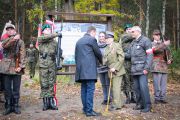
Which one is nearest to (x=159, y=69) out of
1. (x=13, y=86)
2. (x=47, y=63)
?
(x=47, y=63)

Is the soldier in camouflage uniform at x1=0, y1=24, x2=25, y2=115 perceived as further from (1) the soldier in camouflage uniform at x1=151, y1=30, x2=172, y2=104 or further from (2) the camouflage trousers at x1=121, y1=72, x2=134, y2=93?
(1) the soldier in camouflage uniform at x1=151, y1=30, x2=172, y2=104

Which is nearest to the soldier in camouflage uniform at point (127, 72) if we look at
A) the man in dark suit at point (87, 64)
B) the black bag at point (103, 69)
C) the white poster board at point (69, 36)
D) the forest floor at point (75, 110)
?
the forest floor at point (75, 110)

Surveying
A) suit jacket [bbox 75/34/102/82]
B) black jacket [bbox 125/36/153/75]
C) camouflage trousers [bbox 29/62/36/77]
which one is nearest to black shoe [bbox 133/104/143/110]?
black jacket [bbox 125/36/153/75]

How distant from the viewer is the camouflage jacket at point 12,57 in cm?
866

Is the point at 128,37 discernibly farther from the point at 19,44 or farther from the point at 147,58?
the point at 19,44

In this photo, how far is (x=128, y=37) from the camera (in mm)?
9844

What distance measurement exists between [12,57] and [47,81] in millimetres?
1066

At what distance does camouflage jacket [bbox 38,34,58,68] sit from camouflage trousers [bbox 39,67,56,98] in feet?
0.42

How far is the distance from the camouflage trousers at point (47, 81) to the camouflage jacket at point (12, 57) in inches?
22.5

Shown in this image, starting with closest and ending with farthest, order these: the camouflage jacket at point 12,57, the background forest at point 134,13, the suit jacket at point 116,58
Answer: the camouflage jacket at point 12,57, the suit jacket at point 116,58, the background forest at point 134,13

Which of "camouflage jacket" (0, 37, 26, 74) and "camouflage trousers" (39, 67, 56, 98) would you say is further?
"camouflage trousers" (39, 67, 56, 98)

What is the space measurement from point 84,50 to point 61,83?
6.12 meters

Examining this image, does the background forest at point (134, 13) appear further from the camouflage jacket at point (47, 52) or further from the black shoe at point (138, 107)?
the camouflage jacket at point (47, 52)

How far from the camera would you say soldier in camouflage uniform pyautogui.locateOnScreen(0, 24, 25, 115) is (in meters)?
8.67
